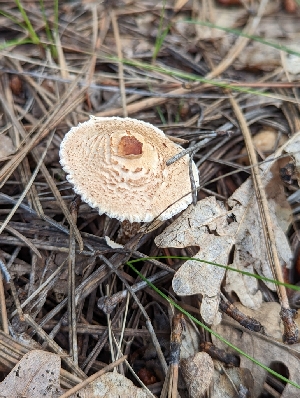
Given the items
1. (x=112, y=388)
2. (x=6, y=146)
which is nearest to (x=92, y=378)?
(x=112, y=388)

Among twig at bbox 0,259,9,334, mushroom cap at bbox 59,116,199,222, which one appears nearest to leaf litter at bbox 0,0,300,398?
twig at bbox 0,259,9,334

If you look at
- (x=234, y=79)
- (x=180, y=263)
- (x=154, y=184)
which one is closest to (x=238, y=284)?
(x=180, y=263)

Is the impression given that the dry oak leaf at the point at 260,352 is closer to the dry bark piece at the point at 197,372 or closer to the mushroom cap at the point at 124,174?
the dry bark piece at the point at 197,372

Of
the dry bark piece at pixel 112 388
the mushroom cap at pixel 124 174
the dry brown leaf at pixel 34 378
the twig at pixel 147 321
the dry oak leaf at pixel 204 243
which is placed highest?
the mushroom cap at pixel 124 174

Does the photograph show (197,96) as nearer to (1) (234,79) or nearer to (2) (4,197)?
(1) (234,79)

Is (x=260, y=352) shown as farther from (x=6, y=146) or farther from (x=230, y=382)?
(x=6, y=146)

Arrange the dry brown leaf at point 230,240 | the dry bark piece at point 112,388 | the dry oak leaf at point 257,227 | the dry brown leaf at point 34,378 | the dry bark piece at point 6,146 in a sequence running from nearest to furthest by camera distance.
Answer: the dry brown leaf at point 34,378
the dry bark piece at point 112,388
the dry brown leaf at point 230,240
the dry oak leaf at point 257,227
the dry bark piece at point 6,146

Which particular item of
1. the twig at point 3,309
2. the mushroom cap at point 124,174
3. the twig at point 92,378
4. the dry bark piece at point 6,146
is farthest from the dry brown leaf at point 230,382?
the dry bark piece at point 6,146
